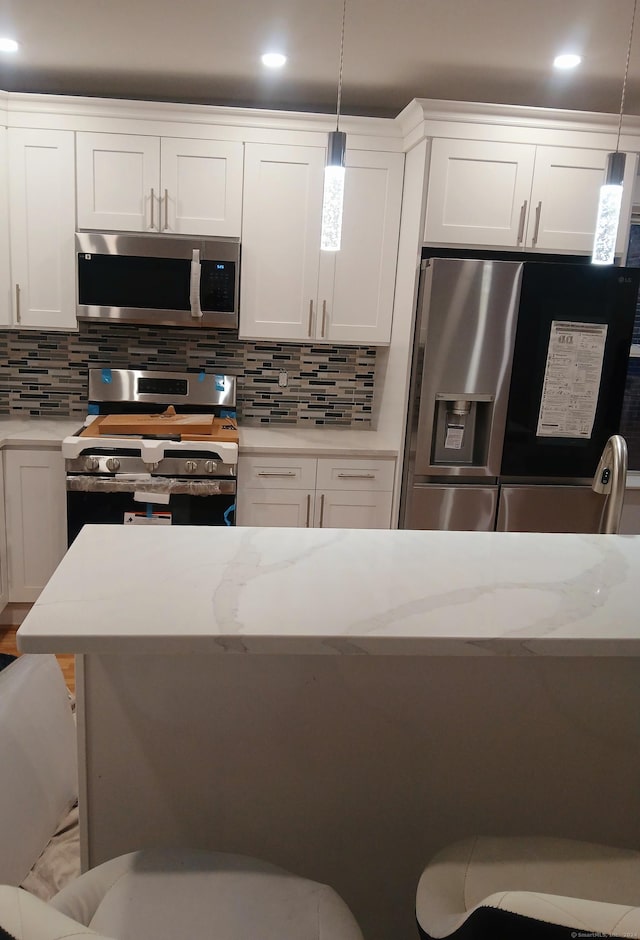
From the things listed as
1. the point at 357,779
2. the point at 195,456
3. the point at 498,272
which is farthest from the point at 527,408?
the point at 357,779

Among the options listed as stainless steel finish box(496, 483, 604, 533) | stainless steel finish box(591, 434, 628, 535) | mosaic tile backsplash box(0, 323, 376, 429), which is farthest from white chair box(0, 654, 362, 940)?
mosaic tile backsplash box(0, 323, 376, 429)

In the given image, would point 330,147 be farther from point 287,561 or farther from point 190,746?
point 190,746

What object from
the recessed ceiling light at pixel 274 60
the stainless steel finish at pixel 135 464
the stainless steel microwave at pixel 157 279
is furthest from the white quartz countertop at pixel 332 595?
the recessed ceiling light at pixel 274 60

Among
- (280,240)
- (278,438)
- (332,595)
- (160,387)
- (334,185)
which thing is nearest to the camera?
(332,595)

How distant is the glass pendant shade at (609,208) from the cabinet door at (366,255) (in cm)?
177

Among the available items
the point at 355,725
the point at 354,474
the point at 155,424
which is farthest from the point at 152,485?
the point at 355,725

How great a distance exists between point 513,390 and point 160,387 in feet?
5.73

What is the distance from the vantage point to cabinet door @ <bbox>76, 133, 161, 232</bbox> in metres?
3.29

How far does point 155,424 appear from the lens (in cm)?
337

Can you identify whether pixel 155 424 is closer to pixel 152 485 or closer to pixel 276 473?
pixel 152 485

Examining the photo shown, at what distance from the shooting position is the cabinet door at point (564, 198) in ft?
10.4

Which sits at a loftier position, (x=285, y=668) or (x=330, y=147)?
(x=330, y=147)

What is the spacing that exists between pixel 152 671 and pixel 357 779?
1.38ft

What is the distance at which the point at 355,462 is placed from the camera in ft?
11.1
